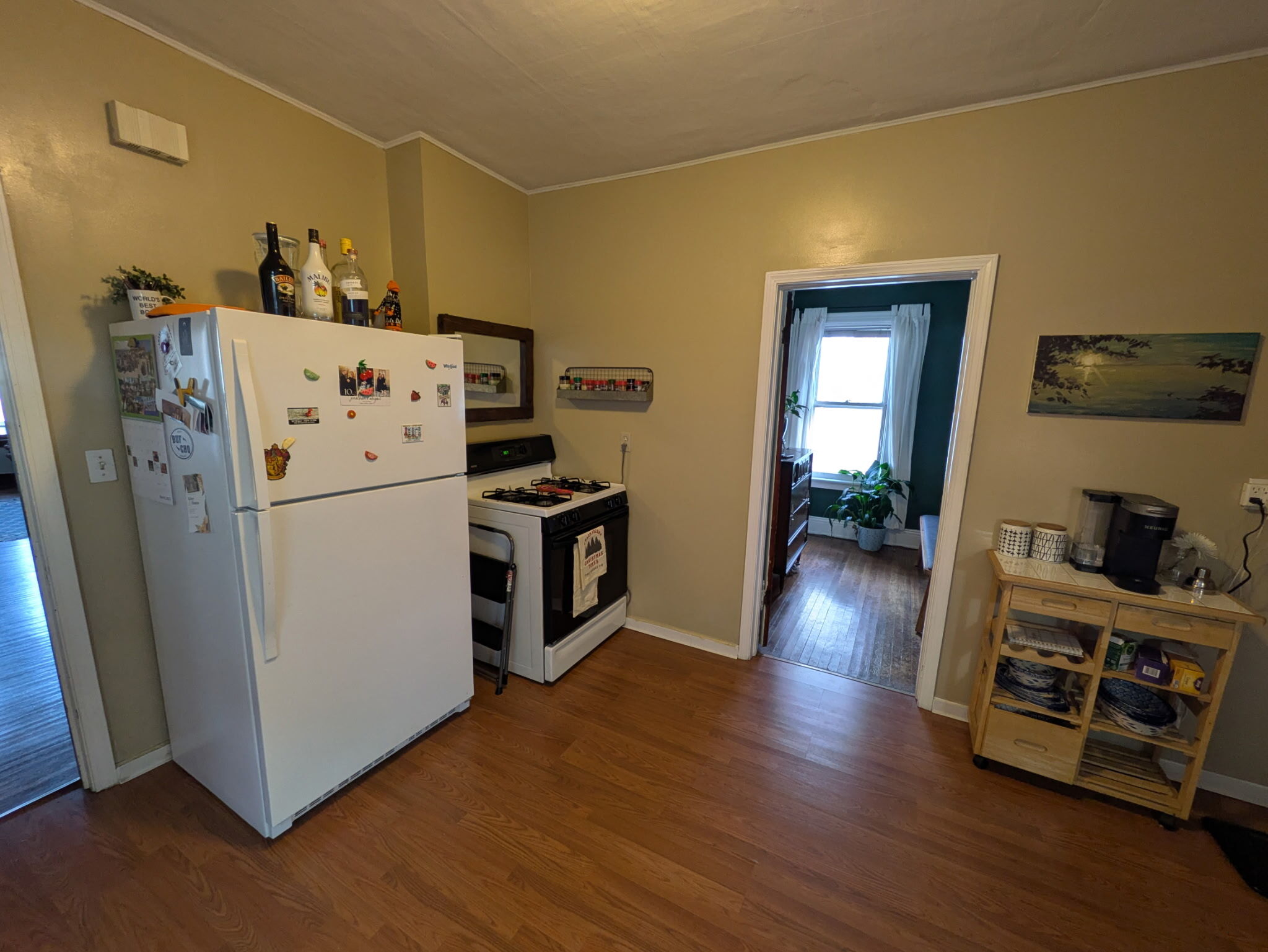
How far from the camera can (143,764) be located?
1896 mm

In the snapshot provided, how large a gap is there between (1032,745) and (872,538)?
3064 millimetres

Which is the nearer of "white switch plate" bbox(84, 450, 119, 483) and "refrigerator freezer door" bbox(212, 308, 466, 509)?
"refrigerator freezer door" bbox(212, 308, 466, 509)

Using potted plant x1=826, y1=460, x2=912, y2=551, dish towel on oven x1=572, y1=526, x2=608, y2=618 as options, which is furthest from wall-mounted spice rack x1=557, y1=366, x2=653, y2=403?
potted plant x1=826, y1=460, x2=912, y2=551

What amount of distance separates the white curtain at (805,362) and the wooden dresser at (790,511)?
38.3 inches

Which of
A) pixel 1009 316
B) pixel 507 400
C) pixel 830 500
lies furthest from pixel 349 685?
pixel 830 500

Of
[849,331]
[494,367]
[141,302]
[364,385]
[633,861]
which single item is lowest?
[633,861]

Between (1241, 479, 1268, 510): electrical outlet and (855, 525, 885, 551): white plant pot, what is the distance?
10.2ft

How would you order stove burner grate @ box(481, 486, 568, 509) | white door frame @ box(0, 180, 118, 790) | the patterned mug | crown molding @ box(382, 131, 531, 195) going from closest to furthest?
white door frame @ box(0, 180, 118, 790), the patterned mug, crown molding @ box(382, 131, 531, 195), stove burner grate @ box(481, 486, 568, 509)

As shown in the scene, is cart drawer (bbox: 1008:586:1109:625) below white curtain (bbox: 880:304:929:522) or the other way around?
below

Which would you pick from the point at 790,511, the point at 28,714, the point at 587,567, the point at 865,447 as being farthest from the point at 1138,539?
the point at 28,714

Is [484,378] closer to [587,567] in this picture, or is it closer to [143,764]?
[587,567]

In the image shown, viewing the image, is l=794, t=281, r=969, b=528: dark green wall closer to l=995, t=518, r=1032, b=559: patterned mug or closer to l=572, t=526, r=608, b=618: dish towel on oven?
l=995, t=518, r=1032, b=559: patterned mug

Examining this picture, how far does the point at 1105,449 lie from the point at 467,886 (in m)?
2.80

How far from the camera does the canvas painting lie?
5.78 feet
